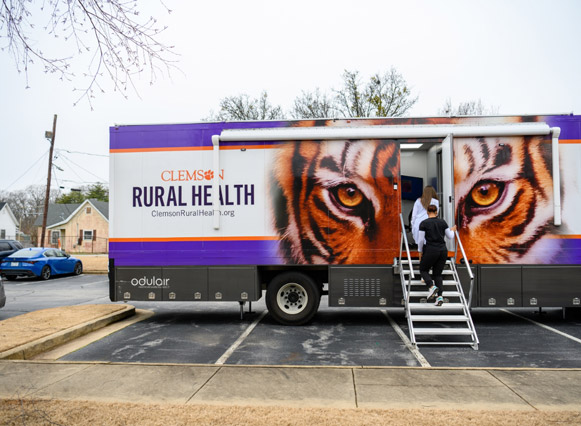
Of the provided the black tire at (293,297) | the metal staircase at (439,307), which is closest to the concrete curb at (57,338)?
the black tire at (293,297)

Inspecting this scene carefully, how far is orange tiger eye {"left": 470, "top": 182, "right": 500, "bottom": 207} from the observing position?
7887 mm

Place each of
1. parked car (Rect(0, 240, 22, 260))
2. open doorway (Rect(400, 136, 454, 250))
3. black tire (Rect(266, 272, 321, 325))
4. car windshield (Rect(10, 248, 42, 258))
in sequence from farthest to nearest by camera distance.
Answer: parked car (Rect(0, 240, 22, 260)) → car windshield (Rect(10, 248, 42, 258)) → black tire (Rect(266, 272, 321, 325)) → open doorway (Rect(400, 136, 454, 250))

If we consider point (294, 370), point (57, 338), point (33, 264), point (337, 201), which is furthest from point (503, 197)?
point (33, 264)

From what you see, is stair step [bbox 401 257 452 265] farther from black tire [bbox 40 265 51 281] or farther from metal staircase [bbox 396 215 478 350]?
black tire [bbox 40 265 51 281]

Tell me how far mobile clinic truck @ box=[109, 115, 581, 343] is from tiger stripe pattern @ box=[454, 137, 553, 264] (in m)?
0.02

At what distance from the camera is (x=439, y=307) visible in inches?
281

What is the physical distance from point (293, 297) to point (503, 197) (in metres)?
3.94

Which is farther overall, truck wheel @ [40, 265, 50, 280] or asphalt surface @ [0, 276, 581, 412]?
truck wheel @ [40, 265, 50, 280]

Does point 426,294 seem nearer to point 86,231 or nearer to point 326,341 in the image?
point 326,341

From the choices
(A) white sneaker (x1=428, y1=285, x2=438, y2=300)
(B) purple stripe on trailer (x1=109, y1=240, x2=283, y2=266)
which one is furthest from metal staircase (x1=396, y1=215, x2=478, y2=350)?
(B) purple stripe on trailer (x1=109, y1=240, x2=283, y2=266)

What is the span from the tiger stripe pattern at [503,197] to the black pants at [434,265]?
841 millimetres

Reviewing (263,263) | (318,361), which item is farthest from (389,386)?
(263,263)

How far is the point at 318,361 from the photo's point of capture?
→ 6012mm

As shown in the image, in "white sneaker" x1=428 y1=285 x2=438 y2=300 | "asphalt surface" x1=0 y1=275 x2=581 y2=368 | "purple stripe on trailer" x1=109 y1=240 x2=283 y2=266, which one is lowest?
"asphalt surface" x1=0 y1=275 x2=581 y2=368
